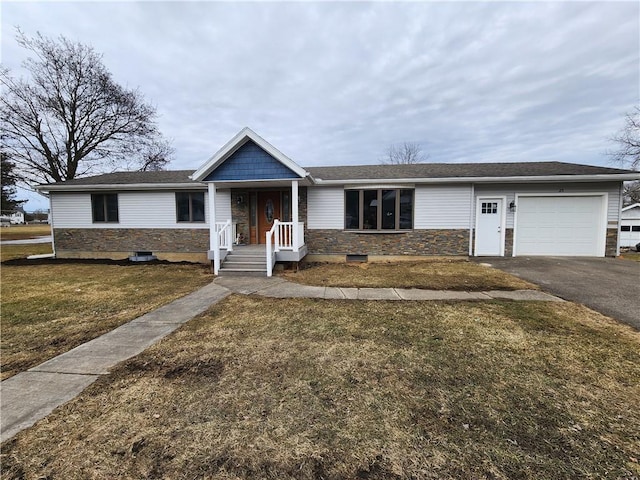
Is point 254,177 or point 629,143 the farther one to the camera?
point 629,143

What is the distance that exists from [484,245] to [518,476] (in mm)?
10216

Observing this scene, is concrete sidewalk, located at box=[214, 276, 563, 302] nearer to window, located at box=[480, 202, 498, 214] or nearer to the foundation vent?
window, located at box=[480, 202, 498, 214]

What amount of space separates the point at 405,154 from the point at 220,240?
28503mm

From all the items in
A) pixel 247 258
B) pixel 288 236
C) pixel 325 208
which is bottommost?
pixel 247 258

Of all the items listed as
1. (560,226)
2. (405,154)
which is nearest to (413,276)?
(560,226)

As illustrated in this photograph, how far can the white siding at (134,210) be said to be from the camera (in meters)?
11.6

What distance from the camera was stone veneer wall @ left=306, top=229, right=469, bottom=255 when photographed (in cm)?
1054

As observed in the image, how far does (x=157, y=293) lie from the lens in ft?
22.2

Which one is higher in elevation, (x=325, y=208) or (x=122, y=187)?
(x=122, y=187)

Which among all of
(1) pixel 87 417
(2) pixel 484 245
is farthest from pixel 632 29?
(1) pixel 87 417

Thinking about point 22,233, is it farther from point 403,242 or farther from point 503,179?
point 503,179

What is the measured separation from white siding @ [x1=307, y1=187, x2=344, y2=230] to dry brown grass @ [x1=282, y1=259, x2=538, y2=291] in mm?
1650

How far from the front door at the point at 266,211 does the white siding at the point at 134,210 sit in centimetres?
133

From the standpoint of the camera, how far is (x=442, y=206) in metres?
10.5
